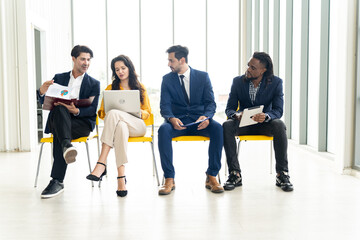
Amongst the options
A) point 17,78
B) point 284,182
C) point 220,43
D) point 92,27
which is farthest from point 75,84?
point 220,43

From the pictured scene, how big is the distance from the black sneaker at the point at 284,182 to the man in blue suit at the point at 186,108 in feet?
1.83

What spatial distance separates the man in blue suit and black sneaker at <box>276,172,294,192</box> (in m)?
0.56

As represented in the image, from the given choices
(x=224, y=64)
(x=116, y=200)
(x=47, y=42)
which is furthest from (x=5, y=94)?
(x=224, y=64)

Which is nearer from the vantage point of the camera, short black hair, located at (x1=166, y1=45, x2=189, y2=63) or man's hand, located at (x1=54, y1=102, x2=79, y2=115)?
man's hand, located at (x1=54, y1=102, x2=79, y2=115)

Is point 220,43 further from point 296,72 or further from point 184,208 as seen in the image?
point 184,208

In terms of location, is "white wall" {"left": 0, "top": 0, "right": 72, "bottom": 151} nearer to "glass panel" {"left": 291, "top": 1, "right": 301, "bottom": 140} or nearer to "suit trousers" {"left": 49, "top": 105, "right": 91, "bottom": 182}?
"suit trousers" {"left": 49, "top": 105, "right": 91, "bottom": 182}

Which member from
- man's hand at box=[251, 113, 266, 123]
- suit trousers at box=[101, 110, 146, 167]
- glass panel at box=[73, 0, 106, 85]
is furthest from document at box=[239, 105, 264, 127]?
glass panel at box=[73, 0, 106, 85]

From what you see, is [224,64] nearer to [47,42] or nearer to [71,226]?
[47,42]

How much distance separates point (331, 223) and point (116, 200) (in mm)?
1576

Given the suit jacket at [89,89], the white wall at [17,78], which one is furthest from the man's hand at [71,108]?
the white wall at [17,78]

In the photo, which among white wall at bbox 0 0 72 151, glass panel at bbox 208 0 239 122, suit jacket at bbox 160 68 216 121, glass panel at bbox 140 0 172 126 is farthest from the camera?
glass panel at bbox 208 0 239 122

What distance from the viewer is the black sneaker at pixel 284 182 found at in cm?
325

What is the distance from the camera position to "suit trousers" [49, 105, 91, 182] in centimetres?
315

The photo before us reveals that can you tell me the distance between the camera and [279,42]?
730 centimetres
